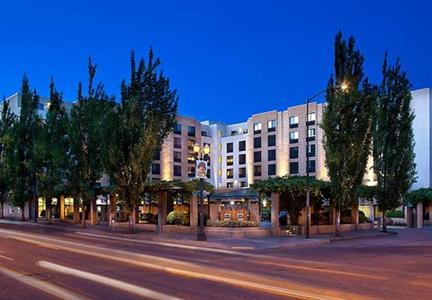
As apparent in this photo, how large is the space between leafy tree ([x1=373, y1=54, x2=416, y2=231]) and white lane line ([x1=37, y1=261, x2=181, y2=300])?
26640 millimetres

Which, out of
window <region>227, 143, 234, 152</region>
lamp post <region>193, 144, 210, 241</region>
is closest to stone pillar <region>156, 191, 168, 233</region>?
lamp post <region>193, 144, 210, 241</region>

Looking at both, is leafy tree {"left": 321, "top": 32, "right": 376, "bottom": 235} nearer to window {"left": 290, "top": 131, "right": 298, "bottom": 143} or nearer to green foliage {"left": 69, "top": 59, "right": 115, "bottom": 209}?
green foliage {"left": 69, "top": 59, "right": 115, "bottom": 209}

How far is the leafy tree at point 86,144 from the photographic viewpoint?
38.3 metres

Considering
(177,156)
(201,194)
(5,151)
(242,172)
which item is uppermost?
(177,156)

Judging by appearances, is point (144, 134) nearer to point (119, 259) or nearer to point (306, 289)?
point (119, 259)

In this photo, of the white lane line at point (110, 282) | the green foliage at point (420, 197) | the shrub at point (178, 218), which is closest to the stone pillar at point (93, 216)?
the shrub at point (178, 218)

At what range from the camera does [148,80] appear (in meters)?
33.9

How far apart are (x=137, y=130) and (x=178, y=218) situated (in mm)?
6837

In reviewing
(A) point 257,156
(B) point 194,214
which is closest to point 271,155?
(A) point 257,156

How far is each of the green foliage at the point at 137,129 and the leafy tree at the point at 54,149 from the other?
8.65 m

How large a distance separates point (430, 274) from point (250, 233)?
1565 centimetres

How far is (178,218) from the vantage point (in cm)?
3384

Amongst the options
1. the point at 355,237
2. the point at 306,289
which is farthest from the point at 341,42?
the point at 306,289

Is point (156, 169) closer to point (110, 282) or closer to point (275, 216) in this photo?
point (275, 216)
